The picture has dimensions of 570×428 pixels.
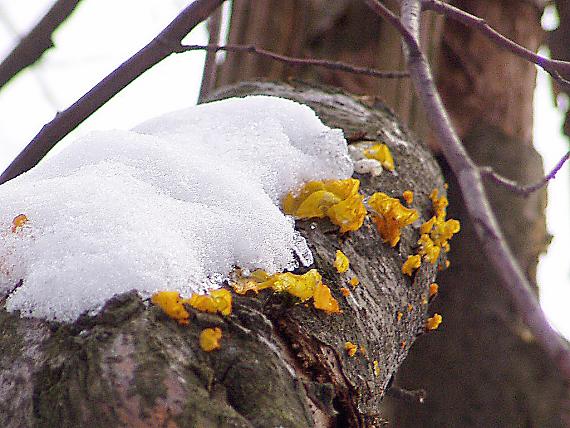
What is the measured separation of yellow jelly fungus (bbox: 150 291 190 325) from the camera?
536mm

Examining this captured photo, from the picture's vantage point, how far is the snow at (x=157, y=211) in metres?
0.56

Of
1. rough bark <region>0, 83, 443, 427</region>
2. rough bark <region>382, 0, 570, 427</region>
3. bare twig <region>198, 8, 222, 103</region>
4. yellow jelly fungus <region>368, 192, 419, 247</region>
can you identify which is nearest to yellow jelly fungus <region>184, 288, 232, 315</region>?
rough bark <region>0, 83, 443, 427</region>

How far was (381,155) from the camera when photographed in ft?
3.21

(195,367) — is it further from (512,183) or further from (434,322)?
(434,322)

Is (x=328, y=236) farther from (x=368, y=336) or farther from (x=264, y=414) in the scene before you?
(x=264, y=414)

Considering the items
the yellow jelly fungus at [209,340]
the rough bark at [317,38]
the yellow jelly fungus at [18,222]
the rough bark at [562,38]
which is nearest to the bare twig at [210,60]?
the rough bark at [317,38]

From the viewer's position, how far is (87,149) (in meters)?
0.75

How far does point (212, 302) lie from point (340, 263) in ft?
0.73

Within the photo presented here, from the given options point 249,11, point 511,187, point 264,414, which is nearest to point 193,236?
point 264,414

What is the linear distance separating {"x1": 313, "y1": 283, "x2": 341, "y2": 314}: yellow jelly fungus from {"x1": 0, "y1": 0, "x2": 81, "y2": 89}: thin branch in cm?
53

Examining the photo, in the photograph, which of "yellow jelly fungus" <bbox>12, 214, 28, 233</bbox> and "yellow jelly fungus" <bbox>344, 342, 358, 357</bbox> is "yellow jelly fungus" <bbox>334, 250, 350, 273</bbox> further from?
"yellow jelly fungus" <bbox>12, 214, 28, 233</bbox>

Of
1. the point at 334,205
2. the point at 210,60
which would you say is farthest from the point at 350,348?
the point at 210,60

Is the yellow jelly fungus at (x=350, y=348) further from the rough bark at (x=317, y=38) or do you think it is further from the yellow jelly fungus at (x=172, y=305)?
the rough bark at (x=317, y=38)

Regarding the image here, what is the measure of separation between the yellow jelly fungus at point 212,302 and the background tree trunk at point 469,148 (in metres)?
1.10
